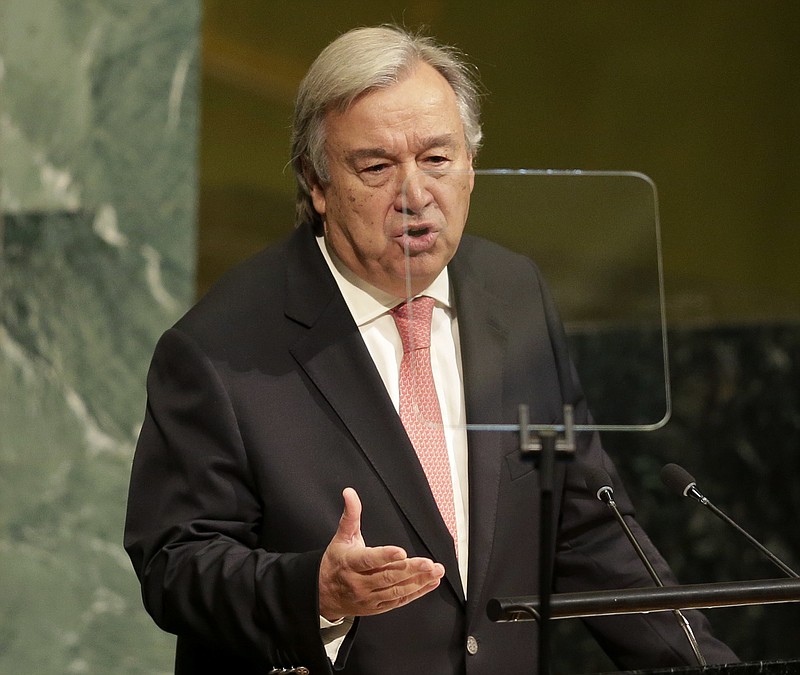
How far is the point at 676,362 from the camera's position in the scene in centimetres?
400

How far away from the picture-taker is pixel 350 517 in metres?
1.71

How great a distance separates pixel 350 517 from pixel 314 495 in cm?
32

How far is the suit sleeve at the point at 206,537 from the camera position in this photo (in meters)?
1.86

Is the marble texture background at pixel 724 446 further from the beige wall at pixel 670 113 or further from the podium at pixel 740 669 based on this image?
the podium at pixel 740 669

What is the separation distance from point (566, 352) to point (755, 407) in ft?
Result: 7.88

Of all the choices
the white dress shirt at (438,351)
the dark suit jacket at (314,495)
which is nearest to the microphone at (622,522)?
the dark suit jacket at (314,495)

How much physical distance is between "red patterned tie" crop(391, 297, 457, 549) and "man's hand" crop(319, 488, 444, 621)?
34 centimetres

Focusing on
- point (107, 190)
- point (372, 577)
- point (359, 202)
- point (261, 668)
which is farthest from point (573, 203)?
point (107, 190)

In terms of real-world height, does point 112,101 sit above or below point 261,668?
above

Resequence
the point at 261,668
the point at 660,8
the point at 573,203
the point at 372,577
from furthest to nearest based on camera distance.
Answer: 1. the point at 660,8
2. the point at 261,668
3. the point at 573,203
4. the point at 372,577

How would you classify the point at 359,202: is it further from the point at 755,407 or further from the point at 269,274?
the point at 755,407

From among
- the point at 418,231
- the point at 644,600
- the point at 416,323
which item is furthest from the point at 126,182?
the point at 644,600

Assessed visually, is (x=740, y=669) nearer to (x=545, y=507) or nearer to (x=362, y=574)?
(x=545, y=507)

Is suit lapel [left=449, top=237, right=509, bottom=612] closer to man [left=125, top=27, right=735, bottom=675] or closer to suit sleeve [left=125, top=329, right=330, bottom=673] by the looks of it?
man [left=125, top=27, right=735, bottom=675]
